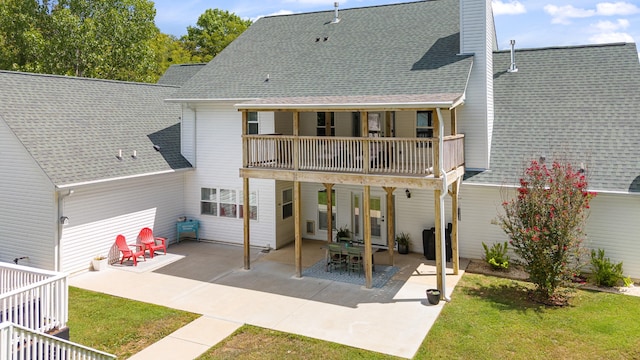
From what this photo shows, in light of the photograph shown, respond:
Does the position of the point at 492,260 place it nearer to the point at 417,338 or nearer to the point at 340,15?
the point at 417,338

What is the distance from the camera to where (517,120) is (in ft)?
52.2

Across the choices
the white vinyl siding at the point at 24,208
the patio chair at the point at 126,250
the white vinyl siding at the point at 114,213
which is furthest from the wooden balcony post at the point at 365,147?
the white vinyl siding at the point at 24,208

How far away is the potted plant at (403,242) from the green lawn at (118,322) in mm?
7895

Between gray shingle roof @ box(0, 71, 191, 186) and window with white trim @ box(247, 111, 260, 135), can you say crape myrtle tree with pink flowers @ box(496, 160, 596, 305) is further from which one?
gray shingle roof @ box(0, 71, 191, 186)

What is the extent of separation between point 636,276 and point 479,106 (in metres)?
6.67

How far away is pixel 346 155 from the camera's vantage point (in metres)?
13.4

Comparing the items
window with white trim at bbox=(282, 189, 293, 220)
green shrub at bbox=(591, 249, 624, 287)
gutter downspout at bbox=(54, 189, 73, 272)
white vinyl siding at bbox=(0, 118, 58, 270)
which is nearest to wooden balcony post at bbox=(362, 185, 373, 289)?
window with white trim at bbox=(282, 189, 293, 220)

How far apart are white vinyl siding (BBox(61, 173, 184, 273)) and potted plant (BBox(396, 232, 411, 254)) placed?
8650 mm

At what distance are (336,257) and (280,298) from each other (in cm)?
295

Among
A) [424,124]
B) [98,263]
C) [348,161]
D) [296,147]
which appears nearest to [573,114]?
[424,124]

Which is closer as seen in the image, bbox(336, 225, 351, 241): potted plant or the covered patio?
the covered patio

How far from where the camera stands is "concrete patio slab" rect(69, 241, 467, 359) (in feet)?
32.6

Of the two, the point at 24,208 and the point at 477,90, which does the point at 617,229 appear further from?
the point at 24,208

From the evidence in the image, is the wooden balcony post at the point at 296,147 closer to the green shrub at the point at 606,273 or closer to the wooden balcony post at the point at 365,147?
the wooden balcony post at the point at 365,147
